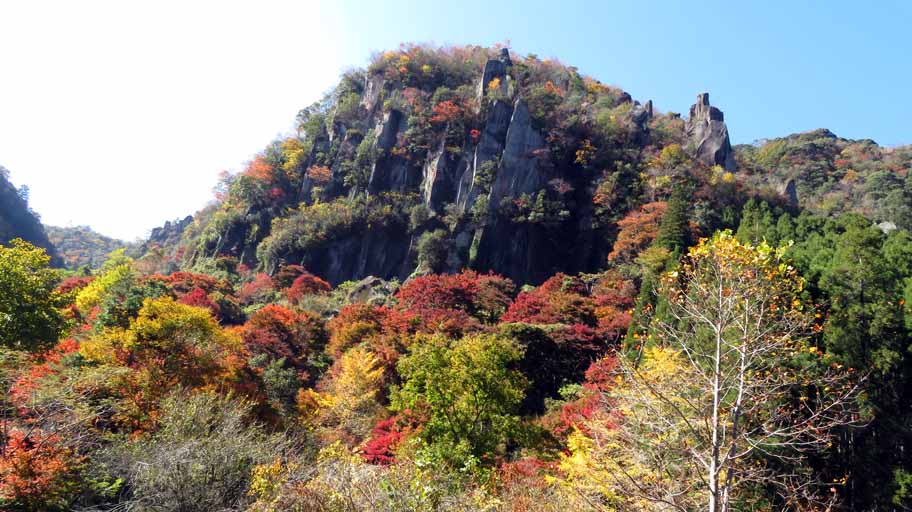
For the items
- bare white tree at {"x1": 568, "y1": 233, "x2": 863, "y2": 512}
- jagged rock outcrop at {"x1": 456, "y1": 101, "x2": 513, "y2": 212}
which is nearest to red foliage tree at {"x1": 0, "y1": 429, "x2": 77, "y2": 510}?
bare white tree at {"x1": 568, "y1": 233, "x2": 863, "y2": 512}

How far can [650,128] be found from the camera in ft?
153

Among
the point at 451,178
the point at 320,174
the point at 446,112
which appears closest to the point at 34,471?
the point at 451,178

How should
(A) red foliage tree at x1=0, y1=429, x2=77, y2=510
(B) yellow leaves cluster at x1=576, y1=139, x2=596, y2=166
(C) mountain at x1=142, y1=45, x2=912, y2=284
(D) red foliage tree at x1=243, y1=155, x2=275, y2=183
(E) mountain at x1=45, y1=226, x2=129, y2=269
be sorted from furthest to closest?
(E) mountain at x1=45, y1=226, x2=129, y2=269
(D) red foliage tree at x1=243, y1=155, x2=275, y2=183
(B) yellow leaves cluster at x1=576, y1=139, x2=596, y2=166
(C) mountain at x1=142, y1=45, x2=912, y2=284
(A) red foliage tree at x1=0, y1=429, x2=77, y2=510

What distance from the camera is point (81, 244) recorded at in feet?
294

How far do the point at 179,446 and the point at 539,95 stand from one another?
133 feet

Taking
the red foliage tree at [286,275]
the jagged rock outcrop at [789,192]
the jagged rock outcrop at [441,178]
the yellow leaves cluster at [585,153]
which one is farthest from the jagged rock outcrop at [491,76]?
the jagged rock outcrop at [789,192]

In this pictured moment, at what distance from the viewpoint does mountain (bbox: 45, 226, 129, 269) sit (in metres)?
81.7

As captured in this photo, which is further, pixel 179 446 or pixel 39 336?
pixel 39 336

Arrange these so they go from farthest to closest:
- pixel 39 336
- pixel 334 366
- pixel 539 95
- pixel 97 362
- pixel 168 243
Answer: pixel 168 243, pixel 539 95, pixel 334 366, pixel 39 336, pixel 97 362

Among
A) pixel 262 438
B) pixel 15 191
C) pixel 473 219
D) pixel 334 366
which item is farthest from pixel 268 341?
pixel 15 191

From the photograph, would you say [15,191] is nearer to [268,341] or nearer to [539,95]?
[268,341]

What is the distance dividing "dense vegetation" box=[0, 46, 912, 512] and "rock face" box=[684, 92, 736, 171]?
4.42 ft

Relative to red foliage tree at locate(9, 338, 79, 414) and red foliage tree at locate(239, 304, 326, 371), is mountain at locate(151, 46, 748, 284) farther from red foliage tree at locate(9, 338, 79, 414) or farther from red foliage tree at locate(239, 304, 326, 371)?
red foliage tree at locate(9, 338, 79, 414)

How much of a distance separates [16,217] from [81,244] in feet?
98.8
